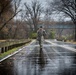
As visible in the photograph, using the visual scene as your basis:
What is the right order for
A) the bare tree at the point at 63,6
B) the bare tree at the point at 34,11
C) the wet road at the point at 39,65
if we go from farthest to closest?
the bare tree at the point at 34,11, the bare tree at the point at 63,6, the wet road at the point at 39,65

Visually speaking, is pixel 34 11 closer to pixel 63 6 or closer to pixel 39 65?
pixel 63 6

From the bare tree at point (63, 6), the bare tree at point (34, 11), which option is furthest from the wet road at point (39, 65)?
the bare tree at point (34, 11)

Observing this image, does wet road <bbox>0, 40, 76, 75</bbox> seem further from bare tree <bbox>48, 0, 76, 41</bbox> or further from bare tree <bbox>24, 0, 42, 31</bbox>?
bare tree <bbox>24, 0, 42, 31</bbox>

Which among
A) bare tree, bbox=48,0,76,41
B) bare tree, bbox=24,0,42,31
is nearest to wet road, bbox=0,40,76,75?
bare tree, bbox=48,0,76,41

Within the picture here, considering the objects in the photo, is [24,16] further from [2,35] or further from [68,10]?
[68,10]

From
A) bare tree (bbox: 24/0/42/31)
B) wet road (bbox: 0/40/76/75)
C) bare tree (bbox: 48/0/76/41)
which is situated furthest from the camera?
bare tree (bbox: 24/0/42/31)

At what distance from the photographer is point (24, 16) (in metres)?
117

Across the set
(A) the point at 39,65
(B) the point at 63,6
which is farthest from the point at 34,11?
(A) the point at 39,65

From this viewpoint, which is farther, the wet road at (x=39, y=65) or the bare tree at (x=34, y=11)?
the bare tree at (x=34, y=11)

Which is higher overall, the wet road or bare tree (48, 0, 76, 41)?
bare tree (48, 0, 76, 41)

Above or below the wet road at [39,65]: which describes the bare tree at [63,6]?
above

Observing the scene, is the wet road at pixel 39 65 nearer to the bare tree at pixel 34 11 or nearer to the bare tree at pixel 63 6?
the bare tree at pixel 63 6

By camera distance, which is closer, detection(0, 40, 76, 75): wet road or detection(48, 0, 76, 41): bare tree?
detection(0, 40, 76, 75): wet road

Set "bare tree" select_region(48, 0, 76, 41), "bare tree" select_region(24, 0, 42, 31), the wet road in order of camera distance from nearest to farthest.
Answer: the wet road < "bare tree" select_region(48, 0, 76, 41) < "bare tree" select_region(24, 0, 42, 31)
